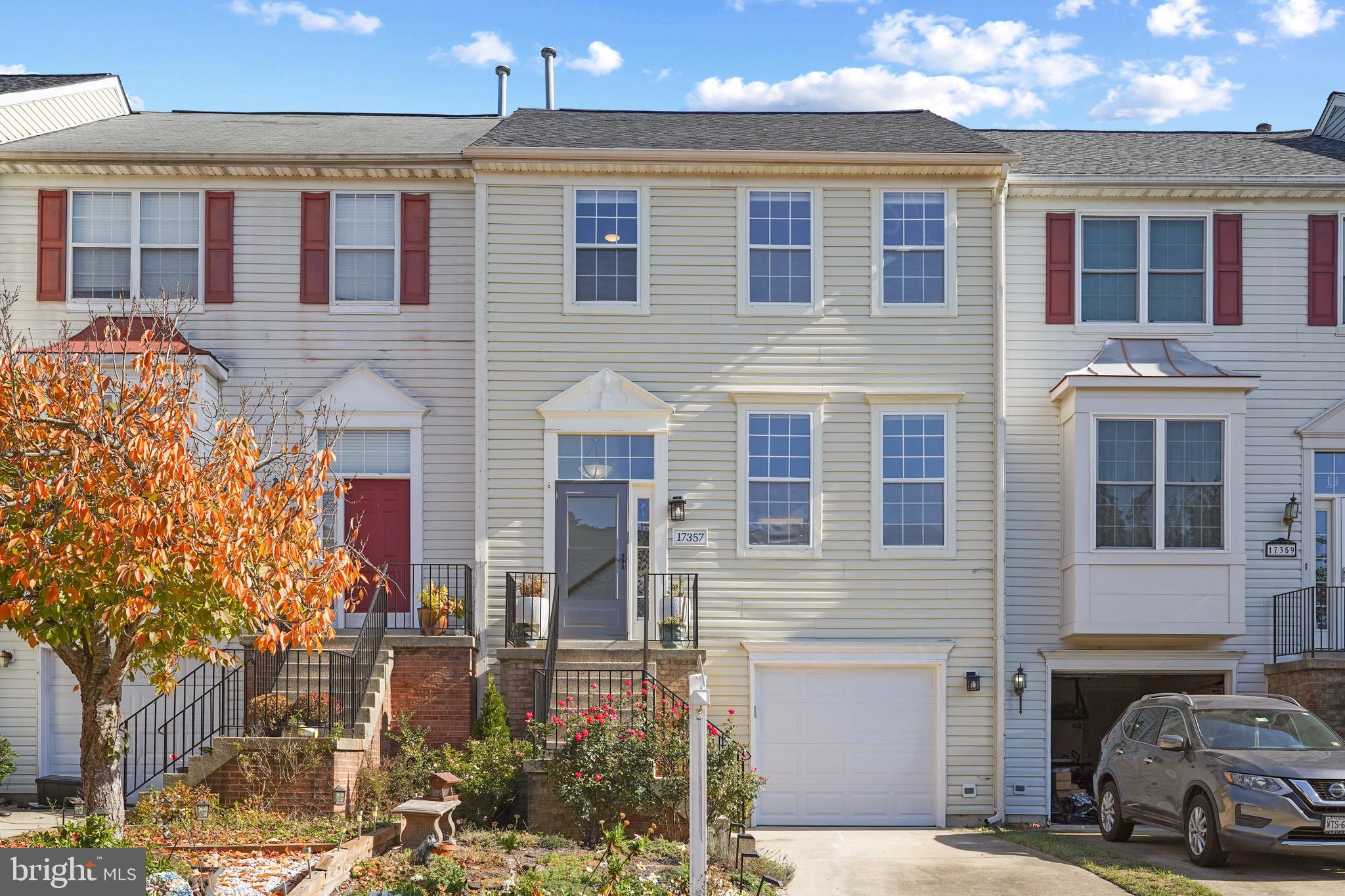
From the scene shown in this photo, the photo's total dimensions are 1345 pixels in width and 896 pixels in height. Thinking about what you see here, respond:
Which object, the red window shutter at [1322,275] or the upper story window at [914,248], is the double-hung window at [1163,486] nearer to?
the red window shutter at [1322,275]

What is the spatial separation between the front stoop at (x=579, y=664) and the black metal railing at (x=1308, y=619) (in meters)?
7.70

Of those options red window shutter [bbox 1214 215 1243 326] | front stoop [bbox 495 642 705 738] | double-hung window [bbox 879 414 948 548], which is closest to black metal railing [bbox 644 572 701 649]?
front stoop [bbox 495 642 705 738]

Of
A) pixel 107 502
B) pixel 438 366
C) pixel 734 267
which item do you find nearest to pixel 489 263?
pixel 438 366

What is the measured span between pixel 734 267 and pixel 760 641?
15.9 ft

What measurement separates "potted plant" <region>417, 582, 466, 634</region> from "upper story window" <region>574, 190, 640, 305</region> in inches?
168

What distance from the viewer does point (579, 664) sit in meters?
15.5

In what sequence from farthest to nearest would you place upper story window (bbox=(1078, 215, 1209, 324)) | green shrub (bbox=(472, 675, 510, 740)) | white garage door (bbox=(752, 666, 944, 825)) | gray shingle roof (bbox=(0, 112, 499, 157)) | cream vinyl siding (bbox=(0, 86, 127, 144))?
cream vinyl siding (bbox=(0, 86, 127, 144)) < upper story window (bbox=(1078, 215, 1209, 324)) < gray shingle roof (bbox=(0, 112, 499, 157)) < white garage door (bbox=(752, 666, 944, 825)) < green shrub (bbox=(472, 675, 510, 740))

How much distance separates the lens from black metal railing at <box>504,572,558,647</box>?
15703 millimetres

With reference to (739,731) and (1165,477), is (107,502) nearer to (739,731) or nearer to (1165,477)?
(739,731)

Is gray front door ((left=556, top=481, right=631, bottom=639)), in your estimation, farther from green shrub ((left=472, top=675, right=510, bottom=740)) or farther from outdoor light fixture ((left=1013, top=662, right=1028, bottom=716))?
outdoor light fixture ((left=1013, top=662, right=1028, bottom=716))

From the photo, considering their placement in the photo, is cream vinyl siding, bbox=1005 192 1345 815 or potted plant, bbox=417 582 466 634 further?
cream vinyl siding, bbox=1005 192 1345 815

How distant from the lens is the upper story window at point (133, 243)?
17.1 m

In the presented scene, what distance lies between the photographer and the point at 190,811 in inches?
501

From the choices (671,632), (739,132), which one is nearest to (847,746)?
(671,632)
